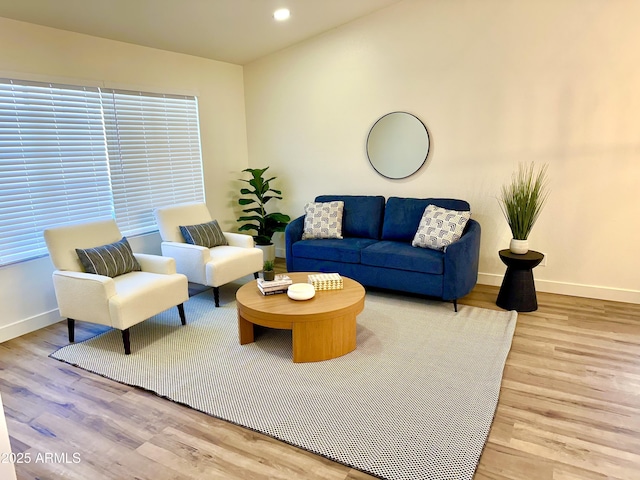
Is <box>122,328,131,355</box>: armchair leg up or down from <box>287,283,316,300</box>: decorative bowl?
down

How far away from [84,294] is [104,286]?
0.73 ft

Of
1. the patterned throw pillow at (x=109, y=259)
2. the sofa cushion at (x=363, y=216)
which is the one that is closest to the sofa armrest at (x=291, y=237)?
the sofa cushion at (x=363, y=216)

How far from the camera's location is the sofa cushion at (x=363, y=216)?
450 cm

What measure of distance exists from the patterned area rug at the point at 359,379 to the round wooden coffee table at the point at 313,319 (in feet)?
0.28

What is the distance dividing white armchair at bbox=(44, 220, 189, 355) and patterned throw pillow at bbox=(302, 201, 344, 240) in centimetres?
→ 153

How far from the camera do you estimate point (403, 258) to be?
377 cm

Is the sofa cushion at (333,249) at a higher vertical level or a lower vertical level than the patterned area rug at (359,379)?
higher

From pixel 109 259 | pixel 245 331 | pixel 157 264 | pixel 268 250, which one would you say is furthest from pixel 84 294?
pixel 268 250

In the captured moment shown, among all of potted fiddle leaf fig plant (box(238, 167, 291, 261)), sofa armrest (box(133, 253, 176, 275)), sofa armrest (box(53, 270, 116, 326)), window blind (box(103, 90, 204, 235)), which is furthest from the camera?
potted fiddle leaf fig plant (box(238, 167, 291, 261))

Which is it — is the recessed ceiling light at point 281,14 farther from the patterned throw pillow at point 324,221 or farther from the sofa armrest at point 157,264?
the sofa armrest at point 157,264

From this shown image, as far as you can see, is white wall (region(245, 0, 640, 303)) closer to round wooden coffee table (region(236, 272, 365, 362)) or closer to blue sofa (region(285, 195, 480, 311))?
blue sofa (region(285, 195, 480, 311))

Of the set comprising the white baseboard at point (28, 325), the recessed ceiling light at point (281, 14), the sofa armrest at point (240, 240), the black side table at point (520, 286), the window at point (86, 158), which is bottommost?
the white baseboard at point (28, 325)

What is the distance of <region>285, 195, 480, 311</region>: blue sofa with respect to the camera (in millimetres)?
3629

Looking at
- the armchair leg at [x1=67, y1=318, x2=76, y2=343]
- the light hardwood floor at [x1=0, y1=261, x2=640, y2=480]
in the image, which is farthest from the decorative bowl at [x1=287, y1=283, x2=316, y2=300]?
the armchair leg at [x1=67, y1=318, x2=76, y2=343]
